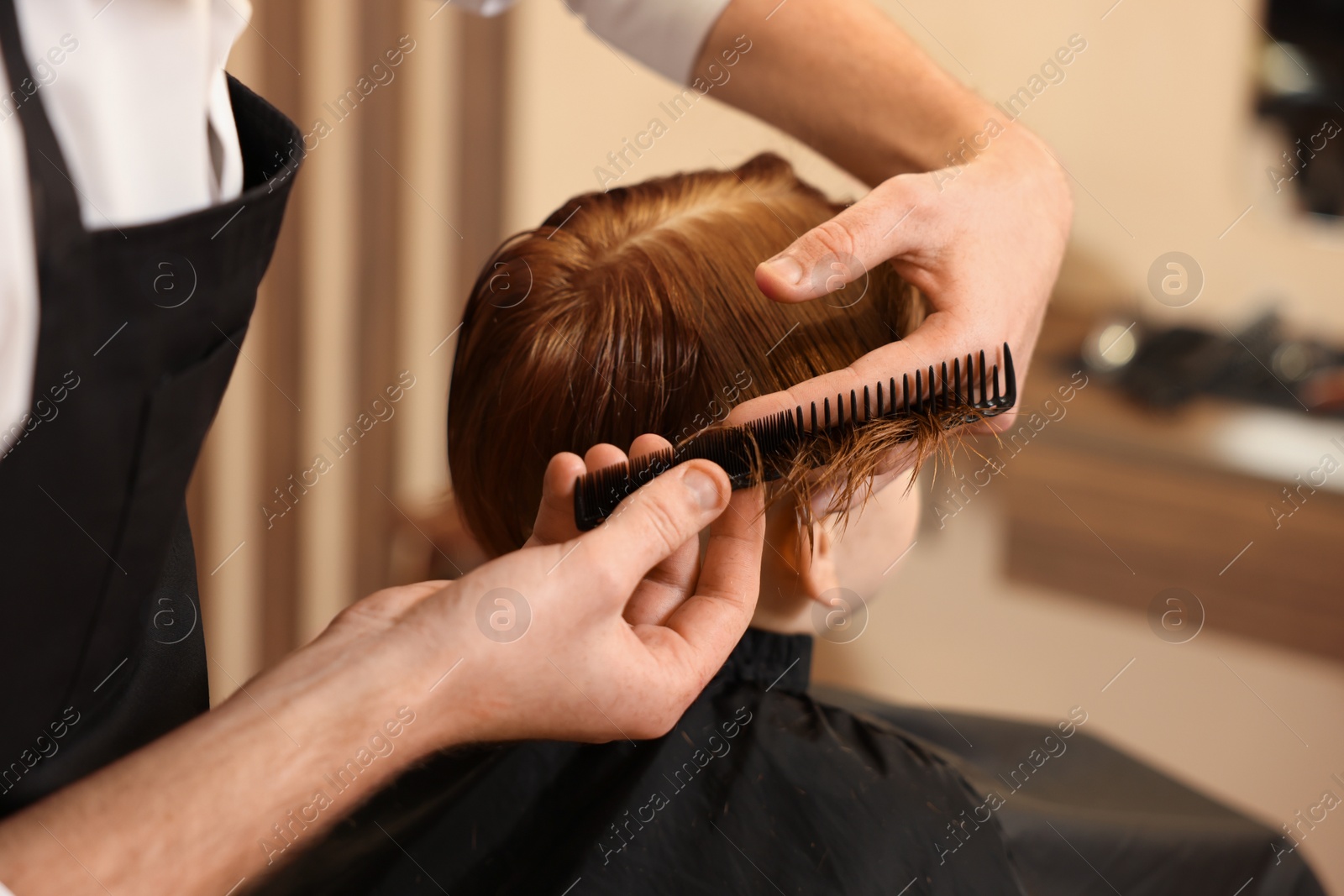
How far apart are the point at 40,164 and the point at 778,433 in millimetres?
566

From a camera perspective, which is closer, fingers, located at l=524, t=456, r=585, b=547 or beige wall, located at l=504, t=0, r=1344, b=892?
fingers, located at l=524, t=456, r=585, b=547

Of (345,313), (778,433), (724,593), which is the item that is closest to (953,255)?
(778,433)

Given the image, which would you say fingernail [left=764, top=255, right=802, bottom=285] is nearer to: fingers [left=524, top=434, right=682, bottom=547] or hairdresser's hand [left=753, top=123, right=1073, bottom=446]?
hairdresser's hand [left=753, top=123, right=1073, bottom=446]

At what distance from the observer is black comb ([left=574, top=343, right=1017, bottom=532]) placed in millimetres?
836

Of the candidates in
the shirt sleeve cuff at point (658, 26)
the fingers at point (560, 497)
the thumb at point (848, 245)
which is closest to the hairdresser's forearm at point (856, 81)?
the shirt sleeve cuff at point (658, 26)

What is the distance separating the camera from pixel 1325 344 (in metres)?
2.36

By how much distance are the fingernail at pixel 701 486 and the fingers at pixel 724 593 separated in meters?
0.08

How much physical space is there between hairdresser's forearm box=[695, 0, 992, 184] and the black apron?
0.61 m

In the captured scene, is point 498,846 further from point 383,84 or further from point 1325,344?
point 1325,344

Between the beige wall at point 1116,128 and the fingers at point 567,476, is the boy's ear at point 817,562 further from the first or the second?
the beige wall at point 1116,128

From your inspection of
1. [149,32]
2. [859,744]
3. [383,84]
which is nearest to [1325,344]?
[859,744]

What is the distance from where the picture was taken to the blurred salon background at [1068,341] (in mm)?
2285

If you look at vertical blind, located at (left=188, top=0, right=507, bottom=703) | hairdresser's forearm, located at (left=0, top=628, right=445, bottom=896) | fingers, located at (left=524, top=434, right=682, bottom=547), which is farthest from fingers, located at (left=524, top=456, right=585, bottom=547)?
vertical blind, located at (left=188, top=0, right=507, bottom=703)

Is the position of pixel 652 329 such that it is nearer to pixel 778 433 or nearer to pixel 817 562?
pixel 778 433
